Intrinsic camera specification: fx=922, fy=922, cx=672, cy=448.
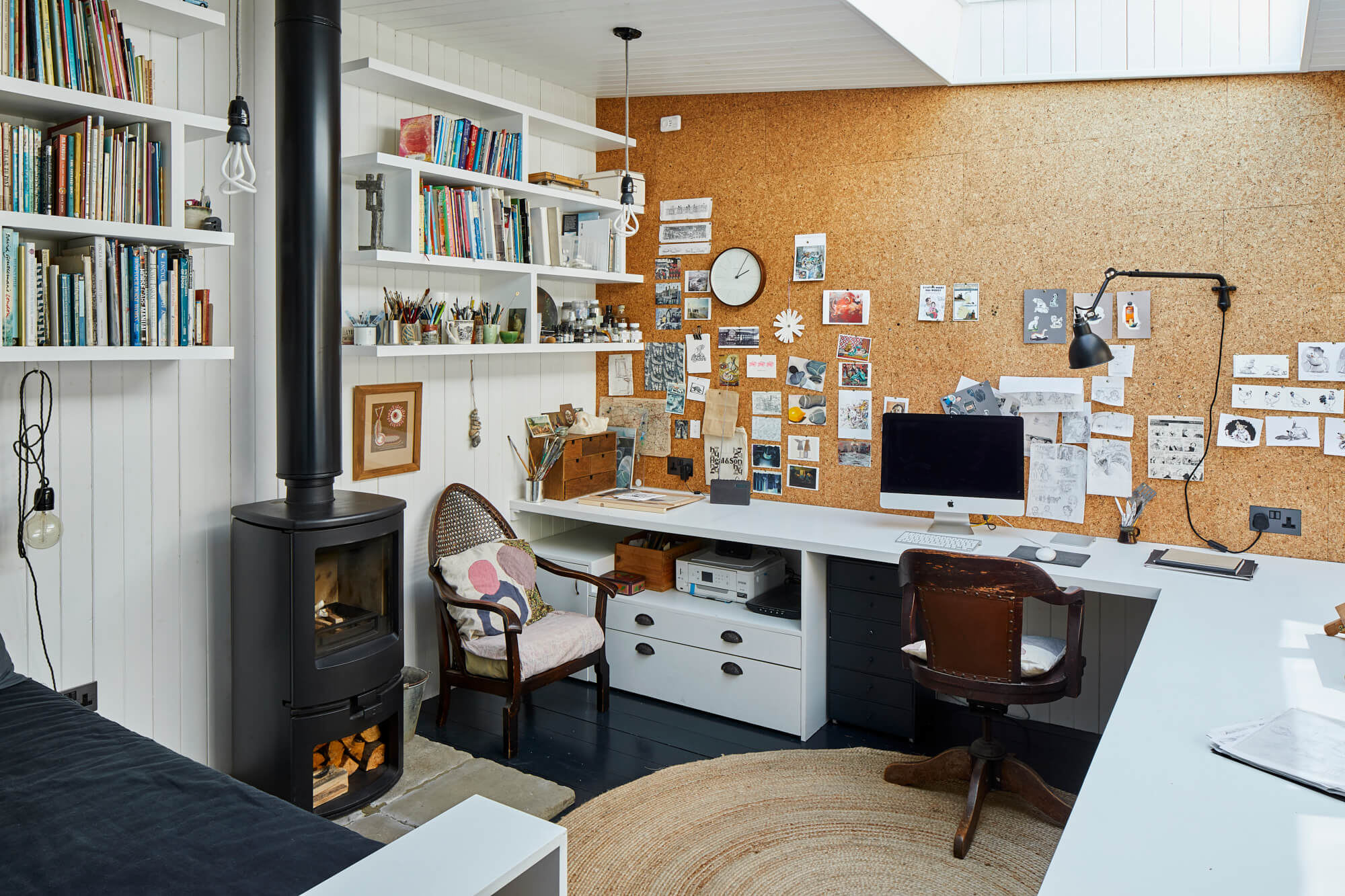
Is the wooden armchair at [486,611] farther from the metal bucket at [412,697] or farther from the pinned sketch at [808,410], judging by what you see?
the pinned sketch at [808,410]

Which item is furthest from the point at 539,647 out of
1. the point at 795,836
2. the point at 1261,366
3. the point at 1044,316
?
the point at 1261,366

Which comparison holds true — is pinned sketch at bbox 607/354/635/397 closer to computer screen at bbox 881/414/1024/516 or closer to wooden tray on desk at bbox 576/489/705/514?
wooden tray on desk at bbox 576/489/705/514

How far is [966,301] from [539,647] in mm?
1996

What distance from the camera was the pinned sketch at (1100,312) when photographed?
3.16 m

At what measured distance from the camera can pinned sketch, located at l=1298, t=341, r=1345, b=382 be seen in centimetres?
284

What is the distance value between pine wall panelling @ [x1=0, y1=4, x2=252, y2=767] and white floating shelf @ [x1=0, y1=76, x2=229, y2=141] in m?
0.35

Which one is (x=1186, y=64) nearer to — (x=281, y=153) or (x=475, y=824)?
(x=281, y=153)

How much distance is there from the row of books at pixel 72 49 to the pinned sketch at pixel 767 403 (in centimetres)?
240

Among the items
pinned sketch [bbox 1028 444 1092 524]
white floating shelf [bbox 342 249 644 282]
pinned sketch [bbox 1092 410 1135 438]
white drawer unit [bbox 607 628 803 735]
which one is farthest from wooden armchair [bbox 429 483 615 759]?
pinned sketch [bbox 1092 410 1135 438]

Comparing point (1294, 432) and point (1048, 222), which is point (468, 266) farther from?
point (1294, 432)

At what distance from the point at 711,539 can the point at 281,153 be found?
223 centimetres

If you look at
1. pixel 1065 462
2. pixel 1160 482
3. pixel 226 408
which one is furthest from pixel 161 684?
pixel 1160 482

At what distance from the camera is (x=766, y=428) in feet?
12.8

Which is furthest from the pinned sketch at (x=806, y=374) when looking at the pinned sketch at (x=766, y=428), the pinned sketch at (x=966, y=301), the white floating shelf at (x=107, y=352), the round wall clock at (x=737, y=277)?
the white floating shelf at (x=107, y=352)
